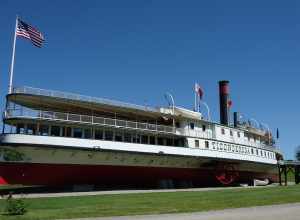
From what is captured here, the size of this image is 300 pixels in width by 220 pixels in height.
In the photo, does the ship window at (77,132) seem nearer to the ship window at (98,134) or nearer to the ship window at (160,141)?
the ship window at (98,134)

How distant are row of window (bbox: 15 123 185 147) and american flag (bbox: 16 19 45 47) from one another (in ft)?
21.3

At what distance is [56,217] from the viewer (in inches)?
561

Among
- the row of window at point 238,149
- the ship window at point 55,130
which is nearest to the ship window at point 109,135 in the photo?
the ship window at point 55,130

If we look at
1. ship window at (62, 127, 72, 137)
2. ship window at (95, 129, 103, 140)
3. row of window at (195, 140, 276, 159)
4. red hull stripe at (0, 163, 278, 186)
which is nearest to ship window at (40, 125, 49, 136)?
ship window at (62, 127, 72, 137)

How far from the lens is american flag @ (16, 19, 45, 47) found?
101ft

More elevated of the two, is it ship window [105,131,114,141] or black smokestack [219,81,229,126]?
black smokestack [219,81,229,126]

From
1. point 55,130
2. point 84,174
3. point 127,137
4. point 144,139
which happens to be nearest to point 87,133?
point 55,130

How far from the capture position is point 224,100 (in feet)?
171

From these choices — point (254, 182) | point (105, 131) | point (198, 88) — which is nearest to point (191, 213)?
point (105, 131)

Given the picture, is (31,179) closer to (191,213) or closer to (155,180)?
(155,180)

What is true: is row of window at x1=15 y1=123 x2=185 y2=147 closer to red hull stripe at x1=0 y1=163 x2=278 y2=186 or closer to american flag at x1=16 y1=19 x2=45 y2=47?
red hull stripe at x1=0 y1=163 x2=278 y2=186

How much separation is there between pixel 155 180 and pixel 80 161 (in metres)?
7.98

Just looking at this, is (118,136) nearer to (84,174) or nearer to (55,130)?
(84,174)

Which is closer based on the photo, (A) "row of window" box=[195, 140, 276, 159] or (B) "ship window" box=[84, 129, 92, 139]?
(B) "ship window" box=[84, 129, 92, 139]
